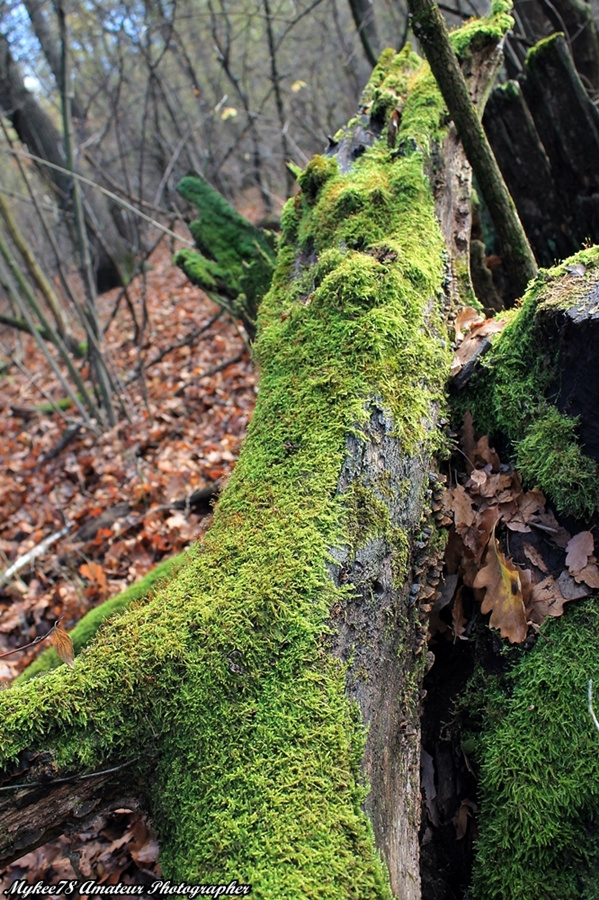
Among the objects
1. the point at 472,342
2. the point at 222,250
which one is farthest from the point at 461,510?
the point at 222,250

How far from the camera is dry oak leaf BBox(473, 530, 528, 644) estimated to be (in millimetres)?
2129

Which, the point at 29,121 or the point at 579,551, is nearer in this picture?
the point at 579,551

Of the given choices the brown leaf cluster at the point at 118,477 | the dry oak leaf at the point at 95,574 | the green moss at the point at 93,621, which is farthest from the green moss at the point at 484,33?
the dry oak leaf at the point at 95,574

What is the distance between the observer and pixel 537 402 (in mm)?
2377

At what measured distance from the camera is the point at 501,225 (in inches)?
133

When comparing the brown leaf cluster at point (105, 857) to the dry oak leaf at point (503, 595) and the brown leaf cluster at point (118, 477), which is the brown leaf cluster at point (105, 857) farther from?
the dry oak leaf at point (503, 595)

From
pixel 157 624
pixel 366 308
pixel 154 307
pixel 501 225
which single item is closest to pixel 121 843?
pixel 157 624

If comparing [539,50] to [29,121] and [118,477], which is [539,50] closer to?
Result: [118,477]

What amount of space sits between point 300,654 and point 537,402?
55.3 inches

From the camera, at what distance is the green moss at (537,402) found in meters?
2.19

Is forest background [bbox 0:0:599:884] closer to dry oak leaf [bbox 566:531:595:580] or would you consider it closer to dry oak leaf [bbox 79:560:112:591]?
dry oak leaf [bbox 79:560:112:591]

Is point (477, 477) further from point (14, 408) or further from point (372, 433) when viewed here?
point (14, 408)

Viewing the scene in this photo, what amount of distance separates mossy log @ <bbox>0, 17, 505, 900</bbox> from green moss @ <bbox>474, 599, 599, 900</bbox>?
0.28 m

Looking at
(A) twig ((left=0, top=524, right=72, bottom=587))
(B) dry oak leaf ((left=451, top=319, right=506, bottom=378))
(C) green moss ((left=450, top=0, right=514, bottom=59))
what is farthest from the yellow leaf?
(C) green moss ((left=450, top=0, right=514, bottom=59))
